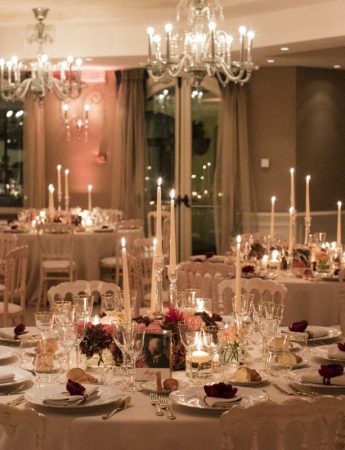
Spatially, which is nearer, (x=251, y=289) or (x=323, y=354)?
(x=323, y=354)

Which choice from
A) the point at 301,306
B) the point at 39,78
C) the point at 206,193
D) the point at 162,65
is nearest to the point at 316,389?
the point at 301,306

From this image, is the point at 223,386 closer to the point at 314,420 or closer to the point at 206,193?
the point at 314,420

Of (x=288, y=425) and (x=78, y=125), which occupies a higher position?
(x=78, y=125)

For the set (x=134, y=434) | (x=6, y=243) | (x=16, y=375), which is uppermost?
(x=6, y=243)

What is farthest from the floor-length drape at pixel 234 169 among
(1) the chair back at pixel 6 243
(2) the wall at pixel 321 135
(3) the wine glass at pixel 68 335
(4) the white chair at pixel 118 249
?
(3) the wine glass at pixel 68 335

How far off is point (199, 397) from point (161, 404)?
0.14 meters

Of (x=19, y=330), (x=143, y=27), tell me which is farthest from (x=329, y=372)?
(x=143, y=27)

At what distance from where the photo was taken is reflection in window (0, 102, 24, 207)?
1392 cm

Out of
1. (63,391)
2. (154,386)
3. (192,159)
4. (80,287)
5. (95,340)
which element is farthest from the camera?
(192,159)

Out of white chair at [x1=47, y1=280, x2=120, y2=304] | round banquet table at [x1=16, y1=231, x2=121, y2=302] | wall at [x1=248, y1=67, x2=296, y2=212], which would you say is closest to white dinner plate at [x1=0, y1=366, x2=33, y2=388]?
white chair at [x1=47, y1=280, x2=120, y2=304]

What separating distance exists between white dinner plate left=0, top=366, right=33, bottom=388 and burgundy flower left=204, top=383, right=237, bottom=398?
2.49ft

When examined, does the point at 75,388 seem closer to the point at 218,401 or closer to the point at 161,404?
the point at 161,404

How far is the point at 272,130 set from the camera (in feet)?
40.9

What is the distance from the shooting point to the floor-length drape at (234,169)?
12461 mm
